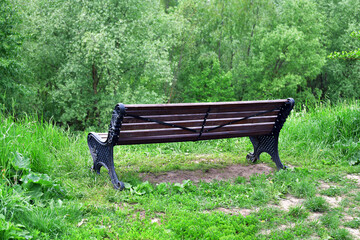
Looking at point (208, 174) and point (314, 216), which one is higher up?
point (314, 216)

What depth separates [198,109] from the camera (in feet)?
12.7

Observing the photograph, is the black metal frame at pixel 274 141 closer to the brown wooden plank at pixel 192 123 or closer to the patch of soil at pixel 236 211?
the brown wooden plank at pixel 192 123

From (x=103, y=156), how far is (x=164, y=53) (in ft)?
55.4

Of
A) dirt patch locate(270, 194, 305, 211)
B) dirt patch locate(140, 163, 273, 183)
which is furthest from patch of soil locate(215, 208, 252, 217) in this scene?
dirt patch locate(140, 163, 273, 183)

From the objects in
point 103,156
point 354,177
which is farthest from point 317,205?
point 103,156

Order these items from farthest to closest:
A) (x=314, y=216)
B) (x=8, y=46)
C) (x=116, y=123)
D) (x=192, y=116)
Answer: (x=8, y=46), (x=192, y=116), (x=116, y=123), (x=314, y=216)

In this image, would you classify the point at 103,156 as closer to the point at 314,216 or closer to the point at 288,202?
the point at 288,202

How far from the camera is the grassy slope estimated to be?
275cm

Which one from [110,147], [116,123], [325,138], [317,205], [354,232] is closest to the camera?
[354,232]

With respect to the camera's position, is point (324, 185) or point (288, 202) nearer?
point (288, 202)

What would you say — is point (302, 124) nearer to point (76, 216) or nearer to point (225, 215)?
point (225, 215)

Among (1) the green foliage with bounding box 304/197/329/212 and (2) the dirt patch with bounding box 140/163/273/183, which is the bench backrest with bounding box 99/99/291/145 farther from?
(1) the green foliage with bounding box 304/197/329/212

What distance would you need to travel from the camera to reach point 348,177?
447cm

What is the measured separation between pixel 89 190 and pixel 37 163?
2.01ft
